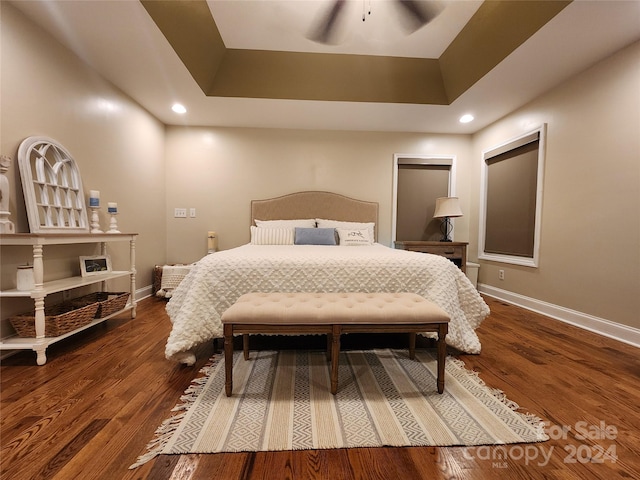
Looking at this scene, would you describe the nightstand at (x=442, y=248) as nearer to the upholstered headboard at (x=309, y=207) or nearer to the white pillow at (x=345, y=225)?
the white pillow at (x=345, y=225)

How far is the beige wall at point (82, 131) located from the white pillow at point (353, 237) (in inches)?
94.3

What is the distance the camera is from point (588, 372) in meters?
1.59

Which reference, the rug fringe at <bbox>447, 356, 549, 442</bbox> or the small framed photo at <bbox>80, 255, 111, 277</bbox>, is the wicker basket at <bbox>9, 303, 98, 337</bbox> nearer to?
the small framed photo at <bbox>80, 255, 111, 277</bbox>

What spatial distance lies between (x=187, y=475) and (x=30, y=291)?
151 cm

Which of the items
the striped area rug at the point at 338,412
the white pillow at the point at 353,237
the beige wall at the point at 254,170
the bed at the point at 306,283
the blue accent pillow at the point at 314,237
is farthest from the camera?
the beige wall at the point at 254,170

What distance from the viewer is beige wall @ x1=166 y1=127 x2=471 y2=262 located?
3707 millimetres

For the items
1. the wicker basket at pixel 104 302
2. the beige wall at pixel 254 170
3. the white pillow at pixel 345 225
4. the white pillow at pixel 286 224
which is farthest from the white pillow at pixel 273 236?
the wicker basket at pixel 104 302

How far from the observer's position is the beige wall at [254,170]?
3707 mm

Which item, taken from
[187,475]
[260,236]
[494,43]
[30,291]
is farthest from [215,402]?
[494,43]

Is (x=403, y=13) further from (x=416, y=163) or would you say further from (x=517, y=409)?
(x=517, y=409)

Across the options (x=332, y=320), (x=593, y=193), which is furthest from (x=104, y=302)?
(x=593, y=193)

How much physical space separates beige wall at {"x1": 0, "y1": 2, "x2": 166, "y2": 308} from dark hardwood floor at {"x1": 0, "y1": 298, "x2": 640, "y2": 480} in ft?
2.63

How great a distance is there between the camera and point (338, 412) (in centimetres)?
122

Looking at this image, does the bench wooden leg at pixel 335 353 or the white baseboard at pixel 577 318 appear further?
the white baseboard at pixel 577 318
